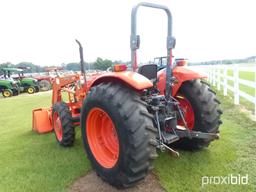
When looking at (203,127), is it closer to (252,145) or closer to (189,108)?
(189,108)

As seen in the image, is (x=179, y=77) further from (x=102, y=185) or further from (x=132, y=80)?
(x=102, y=185)

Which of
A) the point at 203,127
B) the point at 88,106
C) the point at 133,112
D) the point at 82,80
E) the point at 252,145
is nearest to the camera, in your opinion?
the point at 133,112

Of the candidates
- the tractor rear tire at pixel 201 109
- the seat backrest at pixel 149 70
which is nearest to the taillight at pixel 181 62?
the tractor rear tire at pixel 201 109

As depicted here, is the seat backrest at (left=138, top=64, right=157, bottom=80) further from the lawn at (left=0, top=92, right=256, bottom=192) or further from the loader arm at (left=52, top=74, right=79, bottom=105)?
the loader arm at (left=52, top=74, right=79, bottom=105)

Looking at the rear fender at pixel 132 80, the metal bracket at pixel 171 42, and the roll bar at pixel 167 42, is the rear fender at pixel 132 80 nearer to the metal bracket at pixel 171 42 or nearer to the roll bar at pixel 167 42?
the roll bar at pixel 167 42

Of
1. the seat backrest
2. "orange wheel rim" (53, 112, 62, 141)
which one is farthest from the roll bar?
"orange wheel rim" (53, 112, 62, 141)

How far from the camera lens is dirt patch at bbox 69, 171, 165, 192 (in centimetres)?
316

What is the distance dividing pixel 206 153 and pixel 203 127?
443mm

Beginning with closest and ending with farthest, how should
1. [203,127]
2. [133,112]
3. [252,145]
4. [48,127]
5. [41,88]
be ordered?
[133,112] → [203,127] → [252,145] → [48,127] → [41,88]

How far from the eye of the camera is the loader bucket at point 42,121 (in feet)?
19.6

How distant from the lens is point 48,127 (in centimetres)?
605

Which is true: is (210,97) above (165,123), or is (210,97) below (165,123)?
above

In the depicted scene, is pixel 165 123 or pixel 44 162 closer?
pixel 165 123

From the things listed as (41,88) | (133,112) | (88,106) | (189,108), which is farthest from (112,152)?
(41,88)
